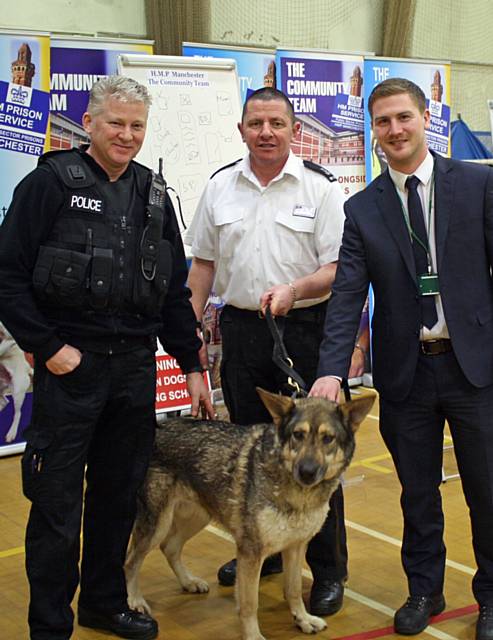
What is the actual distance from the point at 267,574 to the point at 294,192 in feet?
6.46

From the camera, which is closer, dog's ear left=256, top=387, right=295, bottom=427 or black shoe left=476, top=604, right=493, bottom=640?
dog's ear left=256, top=387, right=295, bottom=427

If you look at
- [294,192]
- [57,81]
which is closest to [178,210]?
[57,81]

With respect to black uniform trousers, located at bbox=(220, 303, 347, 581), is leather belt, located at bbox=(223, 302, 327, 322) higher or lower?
higher

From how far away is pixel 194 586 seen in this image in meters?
4.41

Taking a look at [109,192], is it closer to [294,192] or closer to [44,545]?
[294,192]

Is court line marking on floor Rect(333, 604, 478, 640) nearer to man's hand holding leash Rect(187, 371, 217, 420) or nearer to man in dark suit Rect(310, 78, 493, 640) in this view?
man in dark suit Rect(310, 78, 493, 640)

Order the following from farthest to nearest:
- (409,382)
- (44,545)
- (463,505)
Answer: (463,505) → (409,382) → (44,545)

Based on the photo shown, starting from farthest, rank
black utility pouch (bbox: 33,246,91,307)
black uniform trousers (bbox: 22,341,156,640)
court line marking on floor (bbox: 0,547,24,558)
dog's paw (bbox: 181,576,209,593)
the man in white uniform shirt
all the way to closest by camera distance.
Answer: court line marking on floor (bbox: 0,547,24,558), dog's paw (bbox: 181,576,209,593), the man in white uniform shirt, black uniform trousers (bbox: 22,341,156,640), black utility pouch (bbox: 33,246,91,307)

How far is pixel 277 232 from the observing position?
4.11 metres

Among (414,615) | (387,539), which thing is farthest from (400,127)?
(387,539)

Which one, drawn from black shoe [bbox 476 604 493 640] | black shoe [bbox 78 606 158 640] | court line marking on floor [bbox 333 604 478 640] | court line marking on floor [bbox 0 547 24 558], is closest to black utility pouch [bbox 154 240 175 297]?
black shoe [bbox 78 606 158 640]

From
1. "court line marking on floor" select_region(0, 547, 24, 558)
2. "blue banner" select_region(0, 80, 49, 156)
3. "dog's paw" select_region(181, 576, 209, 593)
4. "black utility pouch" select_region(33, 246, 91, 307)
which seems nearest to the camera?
"black utility pouch" select_region(33, 246, 91, 307)

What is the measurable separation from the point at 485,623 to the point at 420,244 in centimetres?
167

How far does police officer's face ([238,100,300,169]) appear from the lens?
13.1 ft
